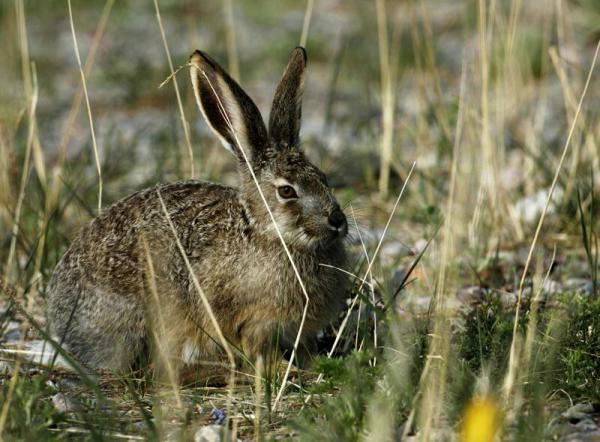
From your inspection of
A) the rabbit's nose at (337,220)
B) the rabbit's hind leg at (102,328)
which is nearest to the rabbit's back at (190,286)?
the rabbit's hind leg at (102,328)

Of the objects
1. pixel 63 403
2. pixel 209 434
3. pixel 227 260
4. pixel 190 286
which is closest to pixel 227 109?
pixel 227 260

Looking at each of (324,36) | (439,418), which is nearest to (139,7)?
(324,36)

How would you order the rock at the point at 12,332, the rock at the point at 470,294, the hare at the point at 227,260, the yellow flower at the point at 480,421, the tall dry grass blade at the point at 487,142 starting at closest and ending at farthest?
the yellow flower at the point at 480,421 → the hare at the point at 227,260 → the rock at the point at 12,332 → the rock at the point at 470,294 → the tall dry grass blade at the point at 487,142

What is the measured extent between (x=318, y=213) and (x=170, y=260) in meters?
0.77

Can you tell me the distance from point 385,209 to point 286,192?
8.26ft

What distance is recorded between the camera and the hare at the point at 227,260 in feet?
15.5

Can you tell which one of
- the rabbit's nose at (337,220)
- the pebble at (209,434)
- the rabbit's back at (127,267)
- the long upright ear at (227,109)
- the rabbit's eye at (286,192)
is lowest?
the pebble at (209,434)

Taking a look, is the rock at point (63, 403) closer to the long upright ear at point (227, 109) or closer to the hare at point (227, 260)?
the hare at point (227, 260)

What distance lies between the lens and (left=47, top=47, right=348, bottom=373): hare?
4730mm

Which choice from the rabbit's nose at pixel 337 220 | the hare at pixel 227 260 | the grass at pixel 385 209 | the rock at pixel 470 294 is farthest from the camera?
the rock at pixel 470 294

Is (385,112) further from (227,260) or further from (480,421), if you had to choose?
(480,421)

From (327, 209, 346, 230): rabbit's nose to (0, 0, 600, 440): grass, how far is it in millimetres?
143

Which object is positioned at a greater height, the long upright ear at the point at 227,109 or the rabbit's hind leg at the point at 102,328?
the long upright ear at the point at 227,109

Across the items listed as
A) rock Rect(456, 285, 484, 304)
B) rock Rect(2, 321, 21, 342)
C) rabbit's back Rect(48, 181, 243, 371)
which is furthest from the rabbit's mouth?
rock Rect(2, 321, 21, 342)
